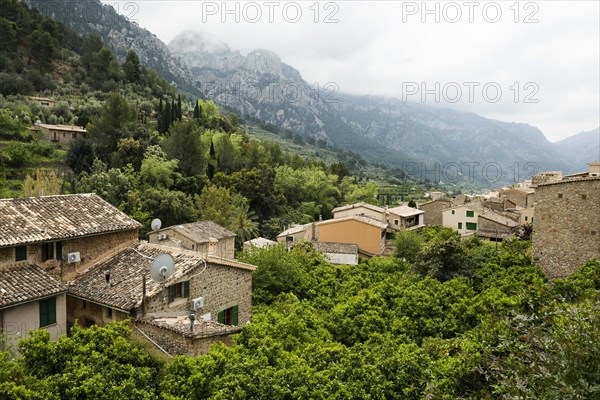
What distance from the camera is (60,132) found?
4841 cm

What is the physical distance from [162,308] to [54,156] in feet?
117

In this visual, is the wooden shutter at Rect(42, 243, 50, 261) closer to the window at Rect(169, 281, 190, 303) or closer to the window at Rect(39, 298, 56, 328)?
the window at Rect(39, 298, 56, 328)

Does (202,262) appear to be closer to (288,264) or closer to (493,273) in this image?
(288,264)

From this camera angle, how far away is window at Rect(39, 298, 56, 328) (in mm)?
15195

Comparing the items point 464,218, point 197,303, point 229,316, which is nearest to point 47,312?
point 197,303

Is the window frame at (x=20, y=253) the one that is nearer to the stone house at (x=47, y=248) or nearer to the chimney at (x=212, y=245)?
the stone house at (x=47, y=248)

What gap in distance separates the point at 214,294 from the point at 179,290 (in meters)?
1.90

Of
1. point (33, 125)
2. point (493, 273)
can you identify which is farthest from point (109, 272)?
point (33, 125)

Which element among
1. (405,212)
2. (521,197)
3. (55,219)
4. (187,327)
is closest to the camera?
(187,327)

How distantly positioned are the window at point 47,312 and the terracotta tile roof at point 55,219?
2339 mm

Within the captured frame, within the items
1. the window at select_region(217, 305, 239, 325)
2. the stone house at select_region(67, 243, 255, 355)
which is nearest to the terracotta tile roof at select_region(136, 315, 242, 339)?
the stone house at select_region(67, 243, 255, 355)

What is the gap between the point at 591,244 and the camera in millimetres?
22703

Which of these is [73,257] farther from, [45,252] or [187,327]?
[187,327]

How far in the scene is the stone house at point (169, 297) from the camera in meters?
13.9
